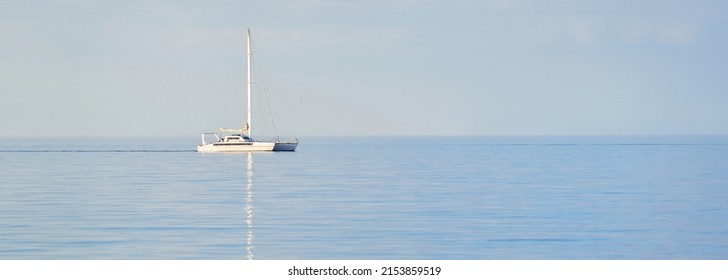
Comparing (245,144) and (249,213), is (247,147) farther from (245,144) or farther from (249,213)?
(249,213)

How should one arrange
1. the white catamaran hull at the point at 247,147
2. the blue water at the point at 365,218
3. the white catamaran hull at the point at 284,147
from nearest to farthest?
the blue water at the point at 365,218 < the white catamaran hull at the point at 247,147 < the white catamaran hull at the point at 284,147

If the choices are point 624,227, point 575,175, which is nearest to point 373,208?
point 624,227

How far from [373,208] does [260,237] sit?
33.3 ft

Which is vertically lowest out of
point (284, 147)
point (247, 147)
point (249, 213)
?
point (249, 213)

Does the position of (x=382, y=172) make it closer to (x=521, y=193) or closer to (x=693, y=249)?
(x=521, y=193)

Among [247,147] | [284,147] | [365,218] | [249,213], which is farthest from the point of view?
[284,147]

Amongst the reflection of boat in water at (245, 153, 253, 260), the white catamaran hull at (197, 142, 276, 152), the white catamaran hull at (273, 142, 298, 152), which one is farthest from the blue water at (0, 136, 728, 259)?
the white catamaran hull at (273, 142, 298, 152)

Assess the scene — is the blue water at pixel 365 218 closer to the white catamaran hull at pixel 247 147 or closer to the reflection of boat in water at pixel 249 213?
the reflection of boat in water at pixel 249 213

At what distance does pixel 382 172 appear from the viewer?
71000mm

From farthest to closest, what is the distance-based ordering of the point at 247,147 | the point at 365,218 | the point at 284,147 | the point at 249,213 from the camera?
the point at 284,147 → the point at 247,147 → the point at 249,213 → the point at 365,218

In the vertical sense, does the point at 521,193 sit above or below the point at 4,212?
above

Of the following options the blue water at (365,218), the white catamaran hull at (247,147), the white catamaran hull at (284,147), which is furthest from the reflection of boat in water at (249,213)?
the white catamaran hull at (284,147)

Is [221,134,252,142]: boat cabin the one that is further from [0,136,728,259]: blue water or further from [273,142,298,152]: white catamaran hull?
[0,136,728,259]: blue water

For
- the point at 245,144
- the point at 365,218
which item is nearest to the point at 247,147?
the point at 245,144
